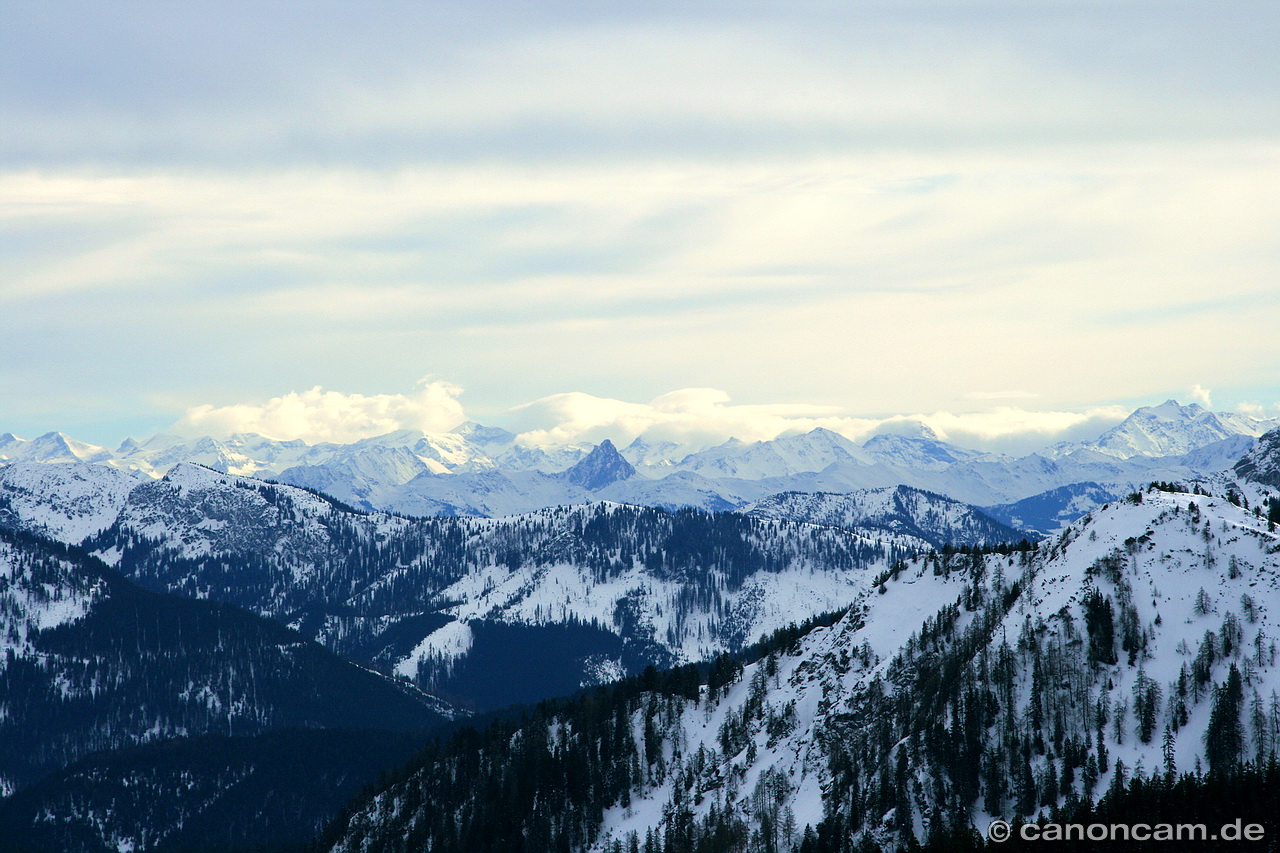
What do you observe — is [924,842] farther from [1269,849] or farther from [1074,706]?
[1269,849]

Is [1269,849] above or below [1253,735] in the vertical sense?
below

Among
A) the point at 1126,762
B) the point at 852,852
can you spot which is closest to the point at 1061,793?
the point at 1126,762

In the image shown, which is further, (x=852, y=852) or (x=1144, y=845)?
(x=852, y=852)

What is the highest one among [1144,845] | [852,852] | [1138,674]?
[1138,674]

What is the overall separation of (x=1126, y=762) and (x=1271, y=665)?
1168 inches

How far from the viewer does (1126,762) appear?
187m

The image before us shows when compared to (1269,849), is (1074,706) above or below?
above

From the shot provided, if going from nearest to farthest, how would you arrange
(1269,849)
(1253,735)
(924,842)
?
(1269,849) → (1253,735) → (924,842)

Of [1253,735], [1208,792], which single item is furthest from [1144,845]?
[1253,735]

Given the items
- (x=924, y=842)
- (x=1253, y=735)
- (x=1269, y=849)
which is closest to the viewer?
(x=1269, y=849)

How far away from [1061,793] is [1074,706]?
54.0 ft

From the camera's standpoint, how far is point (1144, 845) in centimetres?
16650

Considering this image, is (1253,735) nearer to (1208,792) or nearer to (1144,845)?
(1208,792)

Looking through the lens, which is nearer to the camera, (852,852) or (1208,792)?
(1208,792)
